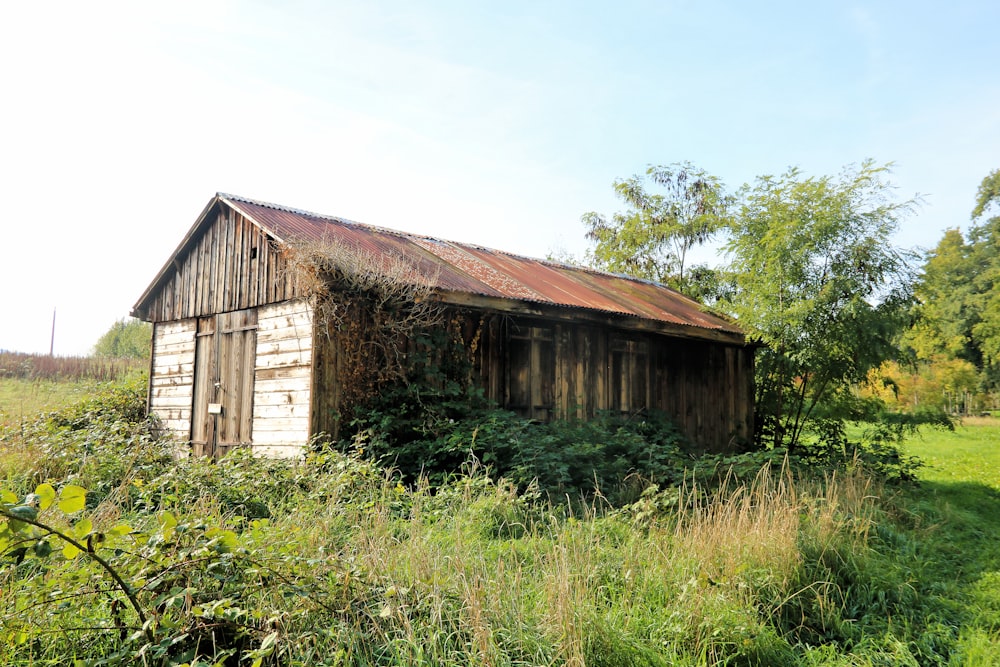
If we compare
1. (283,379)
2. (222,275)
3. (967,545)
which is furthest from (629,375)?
(222,275)

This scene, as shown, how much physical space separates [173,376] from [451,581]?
9581mm

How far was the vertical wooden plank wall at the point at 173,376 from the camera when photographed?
38.4 ft

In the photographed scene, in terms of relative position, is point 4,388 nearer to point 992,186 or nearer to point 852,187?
point 852,187

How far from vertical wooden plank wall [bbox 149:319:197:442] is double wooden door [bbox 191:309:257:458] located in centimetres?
25

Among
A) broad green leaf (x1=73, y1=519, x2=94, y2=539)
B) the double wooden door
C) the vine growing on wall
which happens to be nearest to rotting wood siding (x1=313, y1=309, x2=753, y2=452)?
the vine growing on wall

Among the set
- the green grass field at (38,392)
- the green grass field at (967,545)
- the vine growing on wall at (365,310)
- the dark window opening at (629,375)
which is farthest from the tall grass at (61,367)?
the green grass field at (967,545)

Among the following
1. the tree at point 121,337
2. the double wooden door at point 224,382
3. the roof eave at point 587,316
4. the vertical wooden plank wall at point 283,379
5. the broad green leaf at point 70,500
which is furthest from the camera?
the tree at point 121,337

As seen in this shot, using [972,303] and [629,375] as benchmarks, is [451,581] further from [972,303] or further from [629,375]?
[972,303]

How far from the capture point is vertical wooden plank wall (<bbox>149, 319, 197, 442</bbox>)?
1171cm

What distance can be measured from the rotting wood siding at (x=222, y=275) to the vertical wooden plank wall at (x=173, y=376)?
0.25 meters

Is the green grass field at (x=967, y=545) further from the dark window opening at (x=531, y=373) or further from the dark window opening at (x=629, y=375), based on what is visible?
the dark window opening at (x=531, y=373)

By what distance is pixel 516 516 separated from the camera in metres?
6.36

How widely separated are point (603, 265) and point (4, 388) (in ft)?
67.0

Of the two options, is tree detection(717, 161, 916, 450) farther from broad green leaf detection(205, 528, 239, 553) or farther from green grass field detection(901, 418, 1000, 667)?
broad green leaf detection(205, 528, 239, 553)
